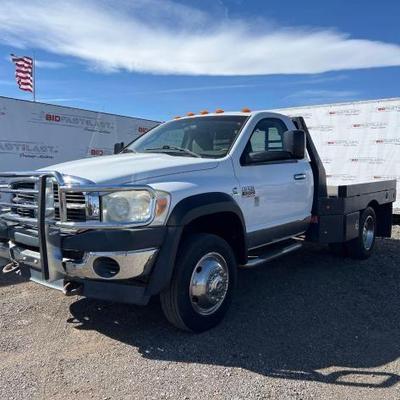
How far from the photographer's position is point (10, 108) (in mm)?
9344

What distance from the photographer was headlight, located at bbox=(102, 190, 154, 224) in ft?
12.6

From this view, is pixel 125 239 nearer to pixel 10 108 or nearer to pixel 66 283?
pixel 66 283

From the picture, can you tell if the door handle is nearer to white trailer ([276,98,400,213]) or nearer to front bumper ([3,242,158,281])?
front bumper ([3,242,158,281])

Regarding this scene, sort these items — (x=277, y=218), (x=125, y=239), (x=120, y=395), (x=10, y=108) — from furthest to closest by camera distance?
(x=10, y=108)
(x=277, y=218)
(x=125, y=239)
(x=120, y=395)

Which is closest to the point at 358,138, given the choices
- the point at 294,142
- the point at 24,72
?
the point at 294,142

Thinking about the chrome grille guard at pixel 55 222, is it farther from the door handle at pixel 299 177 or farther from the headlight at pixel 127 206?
the door handle at pixel 299 177

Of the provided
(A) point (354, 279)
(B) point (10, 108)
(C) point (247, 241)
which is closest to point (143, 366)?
(C) point (247, 241)

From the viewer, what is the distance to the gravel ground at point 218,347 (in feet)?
11.3

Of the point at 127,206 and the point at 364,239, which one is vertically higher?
the point at 127,206

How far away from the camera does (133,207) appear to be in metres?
3.85

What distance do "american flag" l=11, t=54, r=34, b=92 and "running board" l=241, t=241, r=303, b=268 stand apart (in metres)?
17.8

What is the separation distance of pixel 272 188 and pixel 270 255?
0.73m

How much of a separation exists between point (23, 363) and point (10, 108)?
671 centimetres

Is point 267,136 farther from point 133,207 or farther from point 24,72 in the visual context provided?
point 24,72
